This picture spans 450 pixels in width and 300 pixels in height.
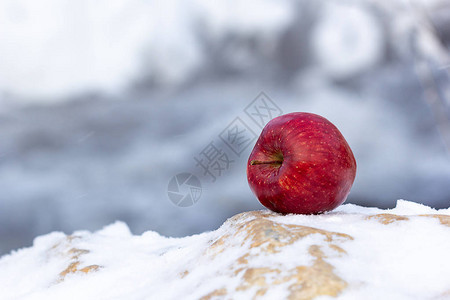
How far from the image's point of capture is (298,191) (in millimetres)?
2680

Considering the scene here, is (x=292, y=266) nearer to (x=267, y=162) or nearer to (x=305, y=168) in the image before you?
(x=305, y=168)

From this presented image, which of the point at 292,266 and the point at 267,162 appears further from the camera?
the point at 267,162

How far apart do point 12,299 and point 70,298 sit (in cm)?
83

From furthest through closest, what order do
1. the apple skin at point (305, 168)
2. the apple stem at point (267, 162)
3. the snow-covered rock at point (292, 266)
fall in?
the apple stem at point (267, 162) < the apple skin at point (305, 168) < the snow-covered rock at point (292, 266)

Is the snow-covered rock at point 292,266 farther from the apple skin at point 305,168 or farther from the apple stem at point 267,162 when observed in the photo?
the apple stem at point 267,162

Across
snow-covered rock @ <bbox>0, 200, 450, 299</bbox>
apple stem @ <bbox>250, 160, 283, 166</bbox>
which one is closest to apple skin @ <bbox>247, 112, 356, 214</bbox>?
apple stem @ <bbox>250, 160, 283, 166</bbox>

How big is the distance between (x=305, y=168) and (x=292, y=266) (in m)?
1.13

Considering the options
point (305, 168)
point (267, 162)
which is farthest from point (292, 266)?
point (267, 162)

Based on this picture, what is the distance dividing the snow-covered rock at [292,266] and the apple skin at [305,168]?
7.7 inches

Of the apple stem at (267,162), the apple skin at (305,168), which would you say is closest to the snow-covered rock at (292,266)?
the apple skin at (305,168)

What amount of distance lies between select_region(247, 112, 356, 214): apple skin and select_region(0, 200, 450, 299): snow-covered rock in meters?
0.20

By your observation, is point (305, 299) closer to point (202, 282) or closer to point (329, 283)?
point (329, 283)

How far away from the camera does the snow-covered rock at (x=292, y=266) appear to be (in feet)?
5.06

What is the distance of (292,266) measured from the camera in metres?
1.64
